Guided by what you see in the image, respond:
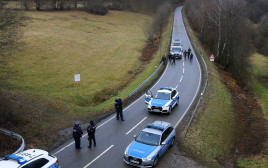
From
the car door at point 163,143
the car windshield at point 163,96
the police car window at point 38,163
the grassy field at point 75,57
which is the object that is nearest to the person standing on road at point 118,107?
the car windshield at point 163,96

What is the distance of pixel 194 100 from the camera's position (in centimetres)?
2330

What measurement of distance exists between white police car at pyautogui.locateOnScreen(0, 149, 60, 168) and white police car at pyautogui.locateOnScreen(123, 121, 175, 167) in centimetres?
360

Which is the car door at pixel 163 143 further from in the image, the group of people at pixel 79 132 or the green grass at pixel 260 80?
the green grass at pixel 260 80

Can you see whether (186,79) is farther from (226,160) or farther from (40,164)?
(40,164)

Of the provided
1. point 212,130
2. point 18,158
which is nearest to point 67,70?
point 212,130

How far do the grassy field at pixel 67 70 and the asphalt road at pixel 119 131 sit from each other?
164 cm

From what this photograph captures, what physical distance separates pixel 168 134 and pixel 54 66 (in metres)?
28.0

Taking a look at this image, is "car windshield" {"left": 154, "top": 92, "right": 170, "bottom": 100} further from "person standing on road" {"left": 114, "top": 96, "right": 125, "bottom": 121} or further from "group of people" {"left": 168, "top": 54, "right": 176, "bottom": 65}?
"group of people" {"left": 168, "top": 54, "right": 176, "bottom": 65}

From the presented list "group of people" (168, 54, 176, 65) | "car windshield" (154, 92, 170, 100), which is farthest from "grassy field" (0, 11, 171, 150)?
"car windshield" (154, 92, 170, 100)

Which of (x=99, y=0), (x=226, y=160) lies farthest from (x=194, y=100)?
(x=99, y=0)

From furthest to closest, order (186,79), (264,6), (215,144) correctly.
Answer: (264,6), (186,79), (215,144)

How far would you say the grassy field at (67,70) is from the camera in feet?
57.5

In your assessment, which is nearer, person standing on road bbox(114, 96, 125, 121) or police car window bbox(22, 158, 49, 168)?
police car window bbox(22, 158, 49, 168)

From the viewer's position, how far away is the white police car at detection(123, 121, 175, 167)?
12.3 metres
